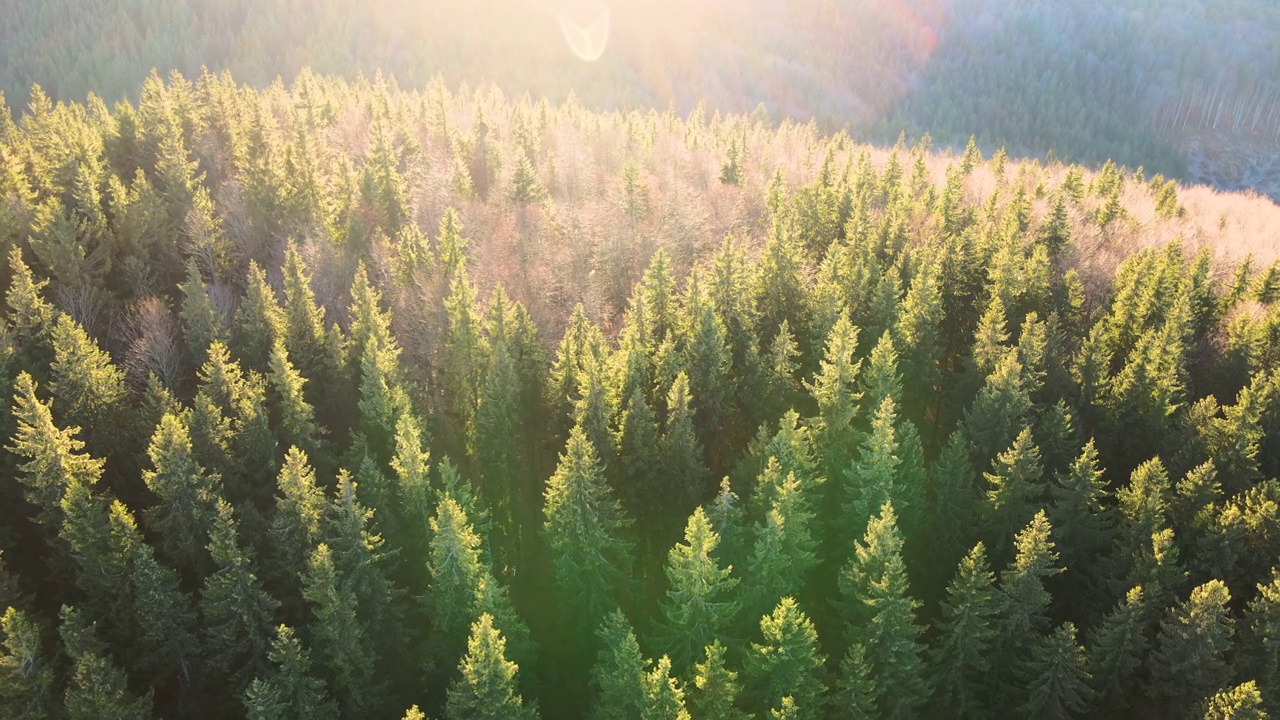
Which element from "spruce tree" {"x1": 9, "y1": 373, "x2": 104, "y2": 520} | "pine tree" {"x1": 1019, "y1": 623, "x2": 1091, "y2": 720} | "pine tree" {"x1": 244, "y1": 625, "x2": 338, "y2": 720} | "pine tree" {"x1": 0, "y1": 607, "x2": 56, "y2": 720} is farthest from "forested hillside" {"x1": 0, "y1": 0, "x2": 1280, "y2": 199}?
"pine tree" {"x1": 1019, "y1": 623, "x2": 1091, "y2": 720}

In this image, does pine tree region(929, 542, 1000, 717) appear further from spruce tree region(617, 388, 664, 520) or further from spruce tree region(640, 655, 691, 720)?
spruce tree region(617, 388, 664, 520)

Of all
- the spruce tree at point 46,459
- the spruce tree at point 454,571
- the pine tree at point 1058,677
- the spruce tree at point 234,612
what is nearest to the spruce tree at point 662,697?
the spruce tree at point 454,571

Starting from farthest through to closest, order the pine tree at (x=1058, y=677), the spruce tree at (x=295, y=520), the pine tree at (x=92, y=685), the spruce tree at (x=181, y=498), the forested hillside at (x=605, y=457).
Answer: the spruce tree at (x=181, y=498), the spruce tree at (x=295, y=520), the forested hillside at (x=605, y=457), the pine tree at (x=1058, y=677), the pine tree at (x=92, y=685)

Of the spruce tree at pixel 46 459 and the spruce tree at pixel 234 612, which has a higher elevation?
the spruce tree at pixel 46 459

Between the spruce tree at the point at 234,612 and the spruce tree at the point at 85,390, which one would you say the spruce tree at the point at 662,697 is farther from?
the spruce tree at the point at 85,390

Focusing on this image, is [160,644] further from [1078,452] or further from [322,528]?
[1078,452]

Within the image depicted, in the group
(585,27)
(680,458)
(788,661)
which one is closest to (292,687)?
(788,661)
